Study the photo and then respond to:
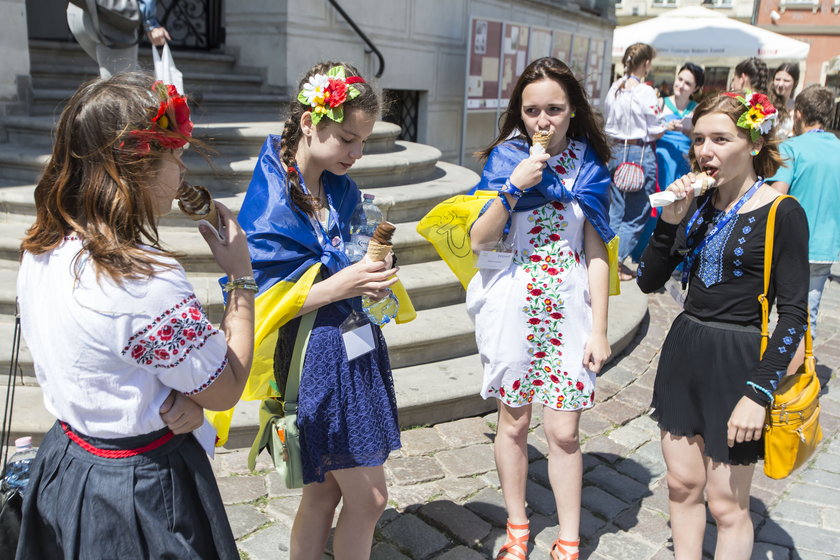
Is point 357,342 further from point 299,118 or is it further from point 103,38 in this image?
point 103,38

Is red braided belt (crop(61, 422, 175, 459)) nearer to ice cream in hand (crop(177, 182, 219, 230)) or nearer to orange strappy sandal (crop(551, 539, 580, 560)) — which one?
ice cream in hand (crop(177, 182, 219, 230))

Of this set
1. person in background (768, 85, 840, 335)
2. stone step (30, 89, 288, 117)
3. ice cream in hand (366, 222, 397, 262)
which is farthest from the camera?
stone step (30, 89, 288, 117)

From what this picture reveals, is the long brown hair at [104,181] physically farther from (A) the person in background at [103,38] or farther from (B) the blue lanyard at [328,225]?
(A) the person in background at [103,38]

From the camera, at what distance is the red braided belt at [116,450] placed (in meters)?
1.63

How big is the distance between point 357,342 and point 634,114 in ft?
17.7

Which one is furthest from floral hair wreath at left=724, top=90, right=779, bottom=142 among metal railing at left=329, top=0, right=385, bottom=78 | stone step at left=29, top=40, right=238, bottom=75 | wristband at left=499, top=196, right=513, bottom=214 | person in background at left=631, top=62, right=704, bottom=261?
metal railing at left=329, top=0, right=385, bottom=78

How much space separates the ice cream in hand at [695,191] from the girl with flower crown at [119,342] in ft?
4.78

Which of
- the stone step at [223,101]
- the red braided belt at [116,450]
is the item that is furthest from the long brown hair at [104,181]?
the stone step at [223,101]

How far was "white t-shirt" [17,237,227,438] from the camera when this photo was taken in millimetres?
1475

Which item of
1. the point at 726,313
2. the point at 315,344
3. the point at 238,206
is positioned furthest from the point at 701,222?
the point at 238,206

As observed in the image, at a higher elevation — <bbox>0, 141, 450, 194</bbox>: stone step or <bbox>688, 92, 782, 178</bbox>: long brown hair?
<bbox>688, 92, 782, 178</bbox>: long brown hair

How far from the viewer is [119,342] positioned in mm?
1478

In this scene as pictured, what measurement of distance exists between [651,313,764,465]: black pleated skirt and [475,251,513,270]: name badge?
26.8 inches

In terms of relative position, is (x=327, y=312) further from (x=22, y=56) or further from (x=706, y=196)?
(x=22, y=56)
